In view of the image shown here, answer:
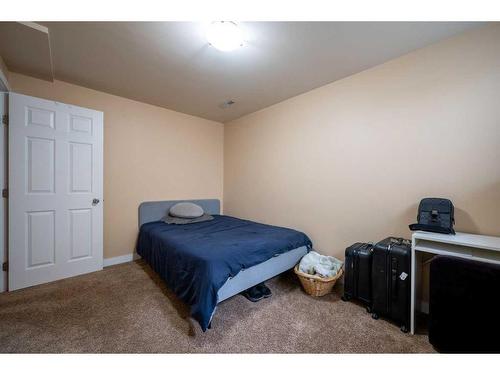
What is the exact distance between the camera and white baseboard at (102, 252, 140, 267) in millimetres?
2778

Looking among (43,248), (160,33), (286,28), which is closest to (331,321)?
(286,28)

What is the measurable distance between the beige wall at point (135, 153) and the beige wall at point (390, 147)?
4.47 feet

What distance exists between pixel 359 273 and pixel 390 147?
1.27 metres

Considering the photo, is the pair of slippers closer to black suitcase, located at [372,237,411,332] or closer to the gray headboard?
black suitcase, located at [372,237,411,332]

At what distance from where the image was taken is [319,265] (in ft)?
7.18

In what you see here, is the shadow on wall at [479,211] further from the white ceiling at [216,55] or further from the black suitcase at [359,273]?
the white ceiling at [216,55]

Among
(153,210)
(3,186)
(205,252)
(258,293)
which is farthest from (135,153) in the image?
(258,293)

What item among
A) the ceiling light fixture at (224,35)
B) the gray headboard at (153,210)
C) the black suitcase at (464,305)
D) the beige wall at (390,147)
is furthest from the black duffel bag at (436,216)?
the gray headboard at (153,210)

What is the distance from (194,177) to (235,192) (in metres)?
0.80

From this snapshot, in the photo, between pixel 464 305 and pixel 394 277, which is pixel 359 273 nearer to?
pixel 394 277

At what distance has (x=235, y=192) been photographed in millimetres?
3793
